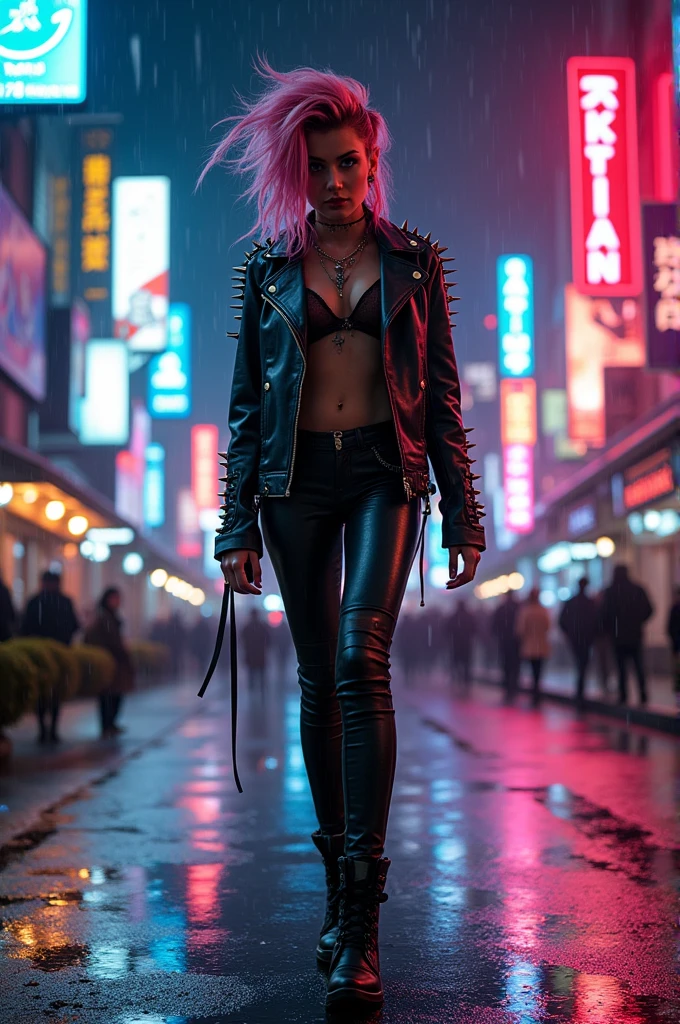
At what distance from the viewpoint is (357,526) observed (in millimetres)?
3689

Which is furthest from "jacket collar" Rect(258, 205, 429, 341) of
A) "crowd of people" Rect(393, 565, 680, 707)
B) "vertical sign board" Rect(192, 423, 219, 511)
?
"vertical sign board" Rect(192, 423, 219, 511)

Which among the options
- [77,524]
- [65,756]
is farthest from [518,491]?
[65,756]

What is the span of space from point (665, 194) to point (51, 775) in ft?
72.9

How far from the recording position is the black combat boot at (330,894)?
361cm

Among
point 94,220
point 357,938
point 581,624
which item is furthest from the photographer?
point 94,220

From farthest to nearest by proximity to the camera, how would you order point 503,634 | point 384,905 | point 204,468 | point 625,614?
point 204,468, point 503,634, point 625,614, point 384,905

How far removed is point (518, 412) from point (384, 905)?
4428 centimetres

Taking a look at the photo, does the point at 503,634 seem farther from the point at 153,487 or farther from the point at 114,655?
the point at 153,487

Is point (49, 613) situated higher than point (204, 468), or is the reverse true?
point (204, 468)

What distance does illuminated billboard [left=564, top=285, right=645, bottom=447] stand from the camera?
34.1 m

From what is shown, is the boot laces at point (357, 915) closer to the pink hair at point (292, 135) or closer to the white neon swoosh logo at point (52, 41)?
the pink hair at point (292, 135)

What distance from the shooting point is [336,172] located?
153 inches

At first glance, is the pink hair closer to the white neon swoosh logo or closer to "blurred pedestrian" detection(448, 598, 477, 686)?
the white neon swoosh logo

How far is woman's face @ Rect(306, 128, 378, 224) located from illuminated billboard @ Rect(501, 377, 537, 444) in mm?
44111
